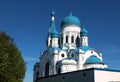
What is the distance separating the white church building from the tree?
50.7ft

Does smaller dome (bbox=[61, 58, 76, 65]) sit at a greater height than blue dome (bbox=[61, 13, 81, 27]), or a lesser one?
lesser

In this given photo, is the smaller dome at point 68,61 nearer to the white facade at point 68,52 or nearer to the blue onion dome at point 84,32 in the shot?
the white facade at point 68,52

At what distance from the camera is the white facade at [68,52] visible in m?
46.2

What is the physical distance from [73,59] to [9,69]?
23588 mm

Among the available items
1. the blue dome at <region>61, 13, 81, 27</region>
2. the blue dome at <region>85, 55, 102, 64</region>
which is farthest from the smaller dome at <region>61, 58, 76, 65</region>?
the blue dome at <region>61, 13, 81, 27</region>

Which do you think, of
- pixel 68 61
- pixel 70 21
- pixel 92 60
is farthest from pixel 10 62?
pixel 70 21

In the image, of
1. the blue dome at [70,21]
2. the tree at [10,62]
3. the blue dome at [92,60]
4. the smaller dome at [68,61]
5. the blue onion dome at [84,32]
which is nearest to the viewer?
the tree at [10,62]

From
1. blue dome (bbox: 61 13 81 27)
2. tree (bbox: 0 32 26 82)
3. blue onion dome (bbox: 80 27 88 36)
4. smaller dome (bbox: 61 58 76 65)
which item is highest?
blue dome (bbox: 61 13 81 27)

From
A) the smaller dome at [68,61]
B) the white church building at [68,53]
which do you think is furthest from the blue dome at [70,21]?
the smaller dome at [68,61]

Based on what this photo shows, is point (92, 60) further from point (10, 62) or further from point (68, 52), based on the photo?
point (10, 62)

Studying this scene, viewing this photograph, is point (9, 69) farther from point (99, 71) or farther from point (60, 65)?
point (60, 65)

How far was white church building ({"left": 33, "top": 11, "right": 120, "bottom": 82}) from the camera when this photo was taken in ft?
151

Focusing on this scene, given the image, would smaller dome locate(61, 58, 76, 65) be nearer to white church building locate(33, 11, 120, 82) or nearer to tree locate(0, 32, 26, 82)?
white church building locate(33, 11, 120, 82)

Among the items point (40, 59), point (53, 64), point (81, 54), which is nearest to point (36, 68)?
point (40, 59)
